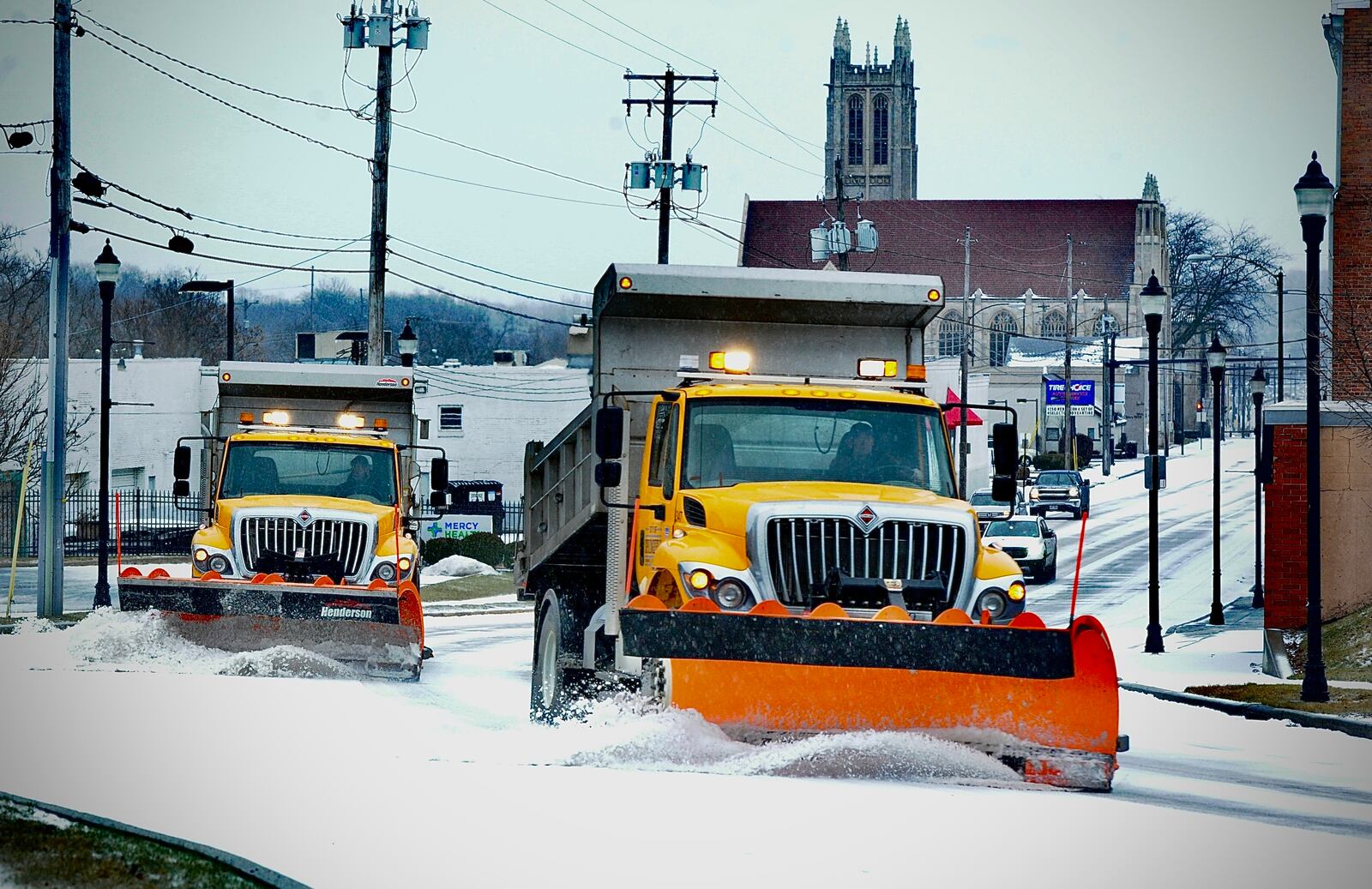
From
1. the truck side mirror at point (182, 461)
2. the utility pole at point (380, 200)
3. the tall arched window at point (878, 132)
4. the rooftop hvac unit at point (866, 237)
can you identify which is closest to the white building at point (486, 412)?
the rooftop hvac unit at point (866, 237)

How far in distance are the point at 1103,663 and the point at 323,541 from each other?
34.6 feet

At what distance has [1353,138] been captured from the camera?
3256 centimetres

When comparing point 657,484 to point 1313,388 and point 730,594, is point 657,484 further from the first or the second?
point 1313,388

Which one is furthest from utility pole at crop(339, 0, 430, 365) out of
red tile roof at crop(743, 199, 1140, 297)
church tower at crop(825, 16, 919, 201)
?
church tower at crop(825, 16, 919, 201)

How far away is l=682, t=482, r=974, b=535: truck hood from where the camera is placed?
1139 centimetres

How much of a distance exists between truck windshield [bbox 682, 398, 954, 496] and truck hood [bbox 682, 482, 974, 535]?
0.48 ft

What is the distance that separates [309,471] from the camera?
66.0ft

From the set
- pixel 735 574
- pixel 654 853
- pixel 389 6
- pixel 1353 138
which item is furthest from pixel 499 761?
pixel 389 6

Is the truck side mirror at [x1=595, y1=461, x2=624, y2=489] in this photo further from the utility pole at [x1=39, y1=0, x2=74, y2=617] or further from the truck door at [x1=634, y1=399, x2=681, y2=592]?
the utility pole at [x1=39, y1=0, x2=74, y2=617]

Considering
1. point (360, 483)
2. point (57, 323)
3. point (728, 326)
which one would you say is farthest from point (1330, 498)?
point (57, 323)

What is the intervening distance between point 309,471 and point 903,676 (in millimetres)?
11138

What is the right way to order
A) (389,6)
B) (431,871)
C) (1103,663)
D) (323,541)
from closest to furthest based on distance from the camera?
(431,871) < (1103,663) < (323,541) < (389,6)

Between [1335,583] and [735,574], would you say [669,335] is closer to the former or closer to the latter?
[735,574]

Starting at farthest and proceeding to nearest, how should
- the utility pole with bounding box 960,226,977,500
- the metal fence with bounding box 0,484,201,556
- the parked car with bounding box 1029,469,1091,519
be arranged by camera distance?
1. the parked car with bounding box 1029,469,1091,519
2. the metal fence with bounding box 0,484,201,556
3. the utility pole with bounding box 960,226,977,500
